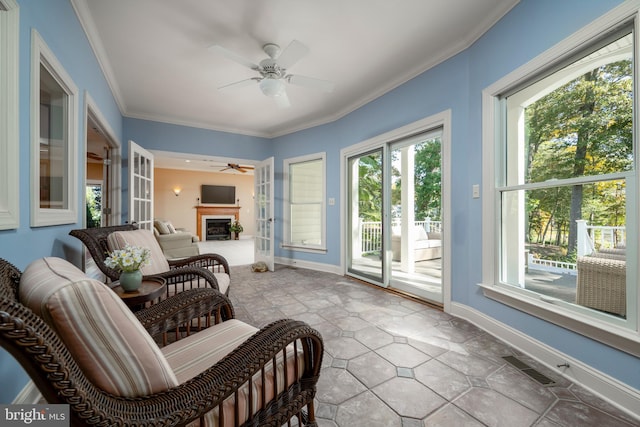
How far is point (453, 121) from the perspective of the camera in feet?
8.85

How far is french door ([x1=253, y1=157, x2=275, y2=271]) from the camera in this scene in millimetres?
4707

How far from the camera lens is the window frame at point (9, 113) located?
45.8 inches

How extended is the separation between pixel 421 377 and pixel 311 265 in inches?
128

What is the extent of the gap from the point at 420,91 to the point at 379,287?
2.48 m

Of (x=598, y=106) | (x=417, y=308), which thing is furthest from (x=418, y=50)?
(x=417, y=308)

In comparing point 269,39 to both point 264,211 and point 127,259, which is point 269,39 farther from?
point 264,211

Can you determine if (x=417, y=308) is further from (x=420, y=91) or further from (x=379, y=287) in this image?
(x=420, y=91)

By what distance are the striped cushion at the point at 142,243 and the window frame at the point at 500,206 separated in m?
2.90

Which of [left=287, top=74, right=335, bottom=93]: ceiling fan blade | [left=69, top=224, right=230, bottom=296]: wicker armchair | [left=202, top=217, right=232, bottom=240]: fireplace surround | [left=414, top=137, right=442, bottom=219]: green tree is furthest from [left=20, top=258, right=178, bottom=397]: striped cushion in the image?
[left=202, top=217, right=232, bottom=240]: fireplace surround

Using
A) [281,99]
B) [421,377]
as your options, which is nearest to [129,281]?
[421,377]

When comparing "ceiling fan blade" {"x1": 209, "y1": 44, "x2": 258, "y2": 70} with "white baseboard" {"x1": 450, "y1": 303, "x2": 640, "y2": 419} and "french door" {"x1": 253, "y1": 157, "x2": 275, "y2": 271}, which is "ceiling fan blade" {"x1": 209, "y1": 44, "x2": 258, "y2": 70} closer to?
"french door" {"x1": 253, "y1": 157, "x2": 275, "y2": 271}

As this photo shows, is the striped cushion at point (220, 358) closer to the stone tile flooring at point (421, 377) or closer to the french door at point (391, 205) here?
the stone tile flooring at point (421, 377)

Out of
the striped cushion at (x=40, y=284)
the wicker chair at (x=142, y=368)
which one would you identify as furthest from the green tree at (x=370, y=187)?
the striped cushion at (x=40, y=284)

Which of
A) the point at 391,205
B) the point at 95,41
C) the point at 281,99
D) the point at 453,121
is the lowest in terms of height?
the point at 391,205
